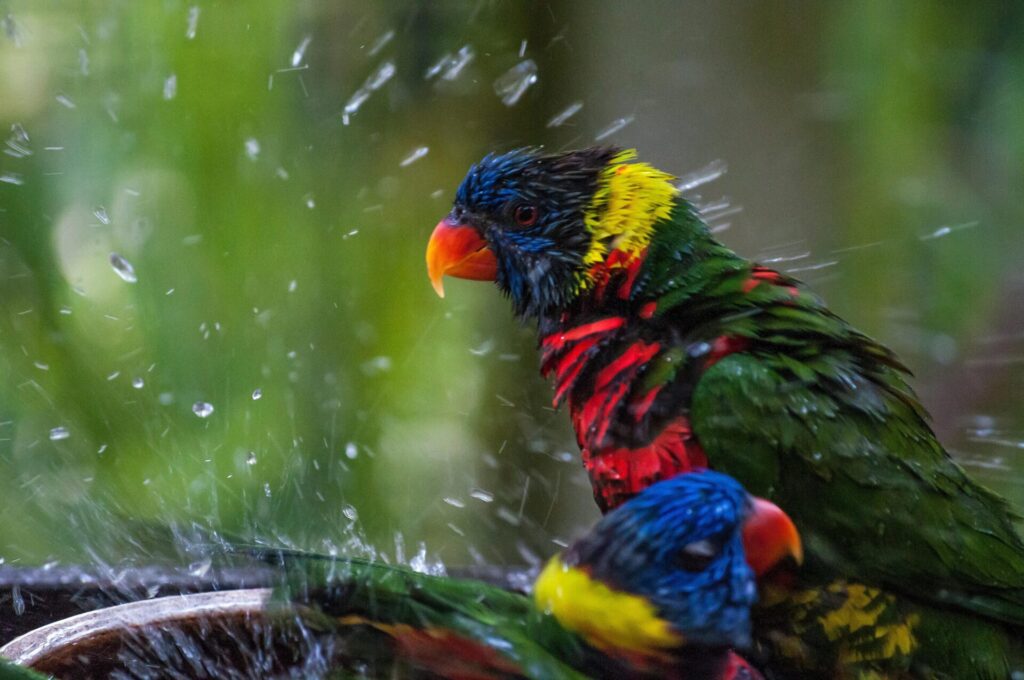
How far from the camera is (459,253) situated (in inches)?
62.3

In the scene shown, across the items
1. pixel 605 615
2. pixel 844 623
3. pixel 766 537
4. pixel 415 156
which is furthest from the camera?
pixel 415 156

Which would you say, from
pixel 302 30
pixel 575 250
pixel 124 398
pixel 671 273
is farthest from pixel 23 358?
pixel 671 273

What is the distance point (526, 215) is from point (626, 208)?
0.16 meters

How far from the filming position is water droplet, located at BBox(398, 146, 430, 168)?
102 inches

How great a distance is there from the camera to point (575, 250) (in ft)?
4.77

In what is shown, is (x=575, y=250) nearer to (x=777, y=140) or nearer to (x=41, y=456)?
(x=777, y=140)

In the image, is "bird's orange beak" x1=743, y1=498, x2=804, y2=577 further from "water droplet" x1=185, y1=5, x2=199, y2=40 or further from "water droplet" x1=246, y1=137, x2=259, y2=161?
"water droplet" x1=185, y1=5, x2=199, y2=40

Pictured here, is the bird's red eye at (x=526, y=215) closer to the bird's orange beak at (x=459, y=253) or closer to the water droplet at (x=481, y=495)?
the bird's orange beak at (x=459, y=253)

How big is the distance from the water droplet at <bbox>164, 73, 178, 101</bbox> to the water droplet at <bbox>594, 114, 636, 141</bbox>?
3.16ft

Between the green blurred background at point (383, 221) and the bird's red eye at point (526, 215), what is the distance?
2.52 ft

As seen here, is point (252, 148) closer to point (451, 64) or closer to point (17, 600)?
point (451, 64)

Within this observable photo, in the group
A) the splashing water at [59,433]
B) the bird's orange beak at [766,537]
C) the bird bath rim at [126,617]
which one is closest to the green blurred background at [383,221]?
the splashing water at [59,433]

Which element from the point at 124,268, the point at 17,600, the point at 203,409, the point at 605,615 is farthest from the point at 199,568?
the point at 124,268

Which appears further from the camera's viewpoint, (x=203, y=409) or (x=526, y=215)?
(x=203, y=409)
